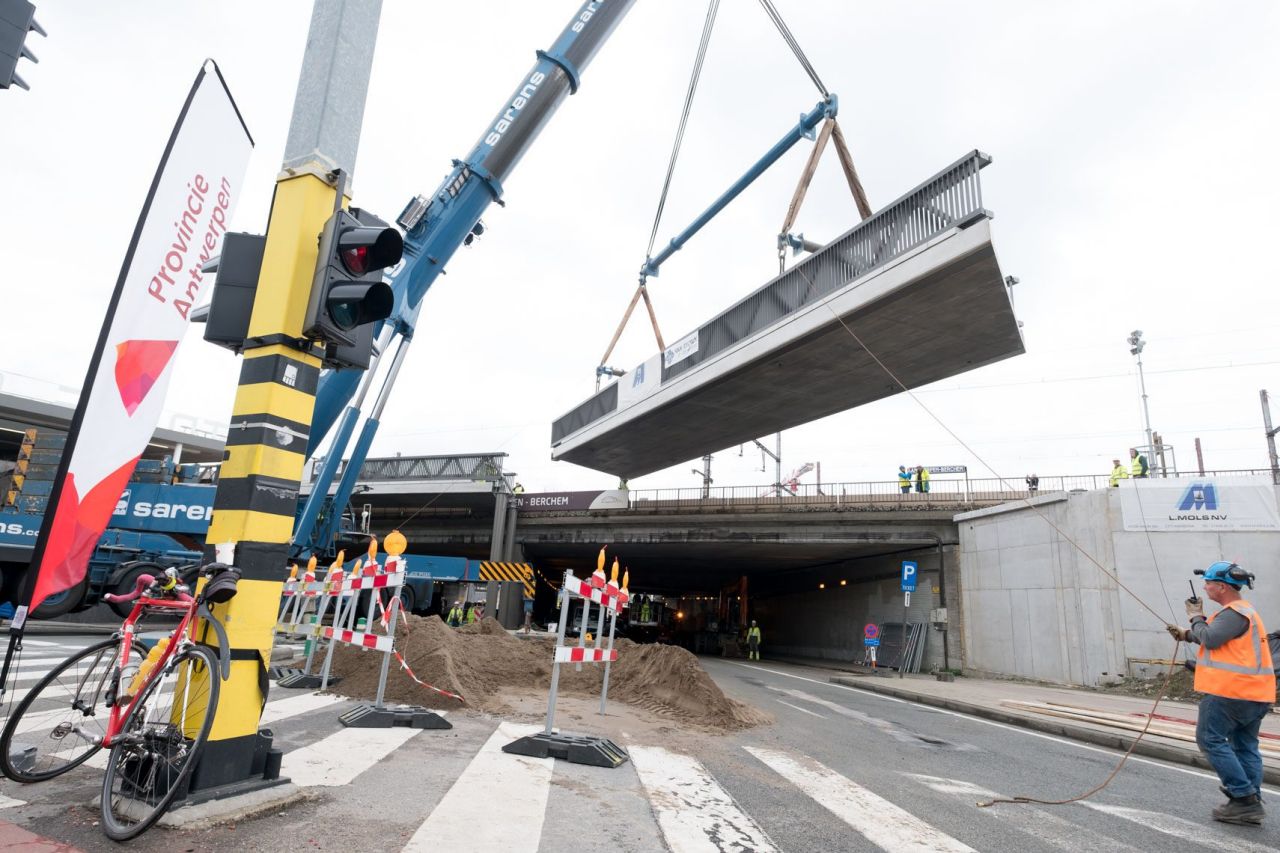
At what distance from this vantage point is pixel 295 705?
691cm

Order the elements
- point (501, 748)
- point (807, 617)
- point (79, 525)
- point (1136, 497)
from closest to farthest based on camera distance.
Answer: point (79, 525)
point (501, 748)
point (1136, 497)
point (807, 617)

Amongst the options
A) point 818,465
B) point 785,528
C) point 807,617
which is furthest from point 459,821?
point 818,465

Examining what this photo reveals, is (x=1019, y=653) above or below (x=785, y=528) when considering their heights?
below

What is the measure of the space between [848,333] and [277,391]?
13931 millimetres

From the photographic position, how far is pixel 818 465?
65.9 m

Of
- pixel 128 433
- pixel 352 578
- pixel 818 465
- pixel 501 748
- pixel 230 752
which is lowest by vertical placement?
pixel 501 748

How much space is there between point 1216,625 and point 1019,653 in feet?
52.5

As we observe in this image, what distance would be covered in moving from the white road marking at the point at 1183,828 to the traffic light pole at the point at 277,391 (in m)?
5.43

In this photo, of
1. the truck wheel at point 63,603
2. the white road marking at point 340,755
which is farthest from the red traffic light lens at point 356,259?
the white road marking at point 340,755

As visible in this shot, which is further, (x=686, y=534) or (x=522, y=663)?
(x=686, y=534)

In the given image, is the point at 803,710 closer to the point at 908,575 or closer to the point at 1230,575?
the point at 1230,575

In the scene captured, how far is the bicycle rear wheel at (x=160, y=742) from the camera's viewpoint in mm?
3144

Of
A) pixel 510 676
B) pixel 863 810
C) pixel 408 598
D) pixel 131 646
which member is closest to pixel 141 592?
pixel 131 646

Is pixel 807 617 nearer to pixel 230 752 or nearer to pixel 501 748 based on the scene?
pixel 501 748
